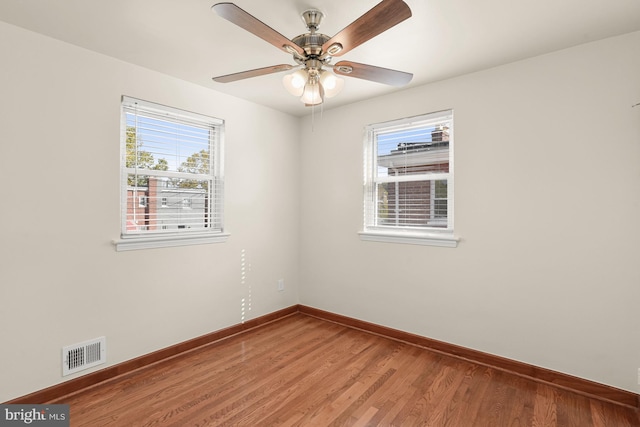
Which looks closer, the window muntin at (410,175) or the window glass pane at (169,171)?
the window glass pane at (169,171)

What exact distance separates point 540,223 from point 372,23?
1.99 meters

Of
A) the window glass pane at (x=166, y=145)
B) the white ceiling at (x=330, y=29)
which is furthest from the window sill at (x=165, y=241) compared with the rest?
the white ceiling at (x=330, y=29)

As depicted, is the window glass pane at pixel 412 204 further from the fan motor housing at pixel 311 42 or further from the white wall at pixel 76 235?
the fan motor housing at pixel 311 42

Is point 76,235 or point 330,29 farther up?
point 330,29

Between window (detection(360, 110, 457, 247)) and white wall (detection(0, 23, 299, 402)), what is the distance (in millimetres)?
1519

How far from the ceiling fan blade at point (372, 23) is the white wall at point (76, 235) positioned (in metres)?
1.84

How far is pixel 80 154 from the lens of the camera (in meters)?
2.35

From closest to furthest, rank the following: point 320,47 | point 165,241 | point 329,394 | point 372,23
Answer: point 372,23 < point 320,47 < point 329,394 < point 165,241

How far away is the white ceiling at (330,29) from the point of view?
6.05ft

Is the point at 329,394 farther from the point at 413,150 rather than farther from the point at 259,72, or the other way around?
the point at 413,150

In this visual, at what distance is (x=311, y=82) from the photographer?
1.93m

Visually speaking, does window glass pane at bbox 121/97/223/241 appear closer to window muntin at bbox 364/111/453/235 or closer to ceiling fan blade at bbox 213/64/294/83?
ceiling fan blade at bbox 213/64/294/83

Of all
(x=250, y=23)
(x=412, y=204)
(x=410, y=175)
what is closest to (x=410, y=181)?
(x=410, y=175)

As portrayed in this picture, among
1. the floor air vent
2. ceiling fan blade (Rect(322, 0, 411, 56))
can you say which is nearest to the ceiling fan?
ceiling fan blade (Rect(322, 0, 411, 56))
